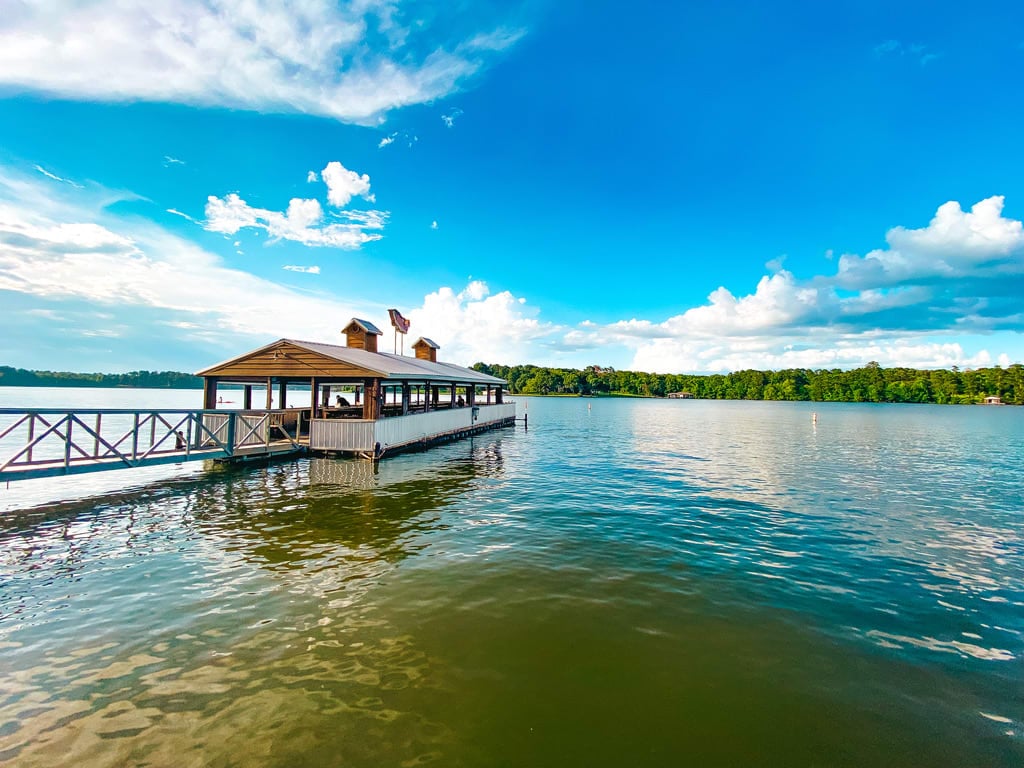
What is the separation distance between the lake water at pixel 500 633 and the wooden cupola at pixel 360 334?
15.5 m

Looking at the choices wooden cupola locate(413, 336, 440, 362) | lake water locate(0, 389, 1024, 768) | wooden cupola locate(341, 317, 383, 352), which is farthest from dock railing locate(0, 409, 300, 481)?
wooden cupola locate(413, 336, 440, 362)

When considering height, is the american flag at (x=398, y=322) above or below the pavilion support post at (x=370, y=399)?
above

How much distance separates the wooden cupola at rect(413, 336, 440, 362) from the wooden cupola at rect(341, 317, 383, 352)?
399 inches

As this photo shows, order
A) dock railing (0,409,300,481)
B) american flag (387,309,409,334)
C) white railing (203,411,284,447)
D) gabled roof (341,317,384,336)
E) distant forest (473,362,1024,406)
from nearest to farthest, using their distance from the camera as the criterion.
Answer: dock railing (0,409,300,481) → white railing (203,411,284,447) → gabled roof (341,317,384,336) → american flag (387,309,409,334) → distant forest (473,362,1024,406)

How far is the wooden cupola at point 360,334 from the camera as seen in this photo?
28.9 meters

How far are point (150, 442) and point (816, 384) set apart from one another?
643 feet

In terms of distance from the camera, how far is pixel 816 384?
168 m

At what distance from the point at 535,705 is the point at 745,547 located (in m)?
7.95

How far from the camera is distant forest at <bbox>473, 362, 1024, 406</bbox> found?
142 m

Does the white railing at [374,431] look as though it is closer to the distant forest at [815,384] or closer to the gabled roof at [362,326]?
the gabled roof at [362,326]

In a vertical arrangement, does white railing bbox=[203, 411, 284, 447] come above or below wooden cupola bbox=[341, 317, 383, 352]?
below

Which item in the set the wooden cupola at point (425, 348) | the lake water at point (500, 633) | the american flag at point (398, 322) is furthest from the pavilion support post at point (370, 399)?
the wooden cupola at point (425, 348)

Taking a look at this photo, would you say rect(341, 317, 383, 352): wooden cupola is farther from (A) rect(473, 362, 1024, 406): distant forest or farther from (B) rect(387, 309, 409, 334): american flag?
(A) rect(473, 362, 1024, 406): distant forest

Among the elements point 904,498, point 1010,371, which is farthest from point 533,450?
point 1010,371
